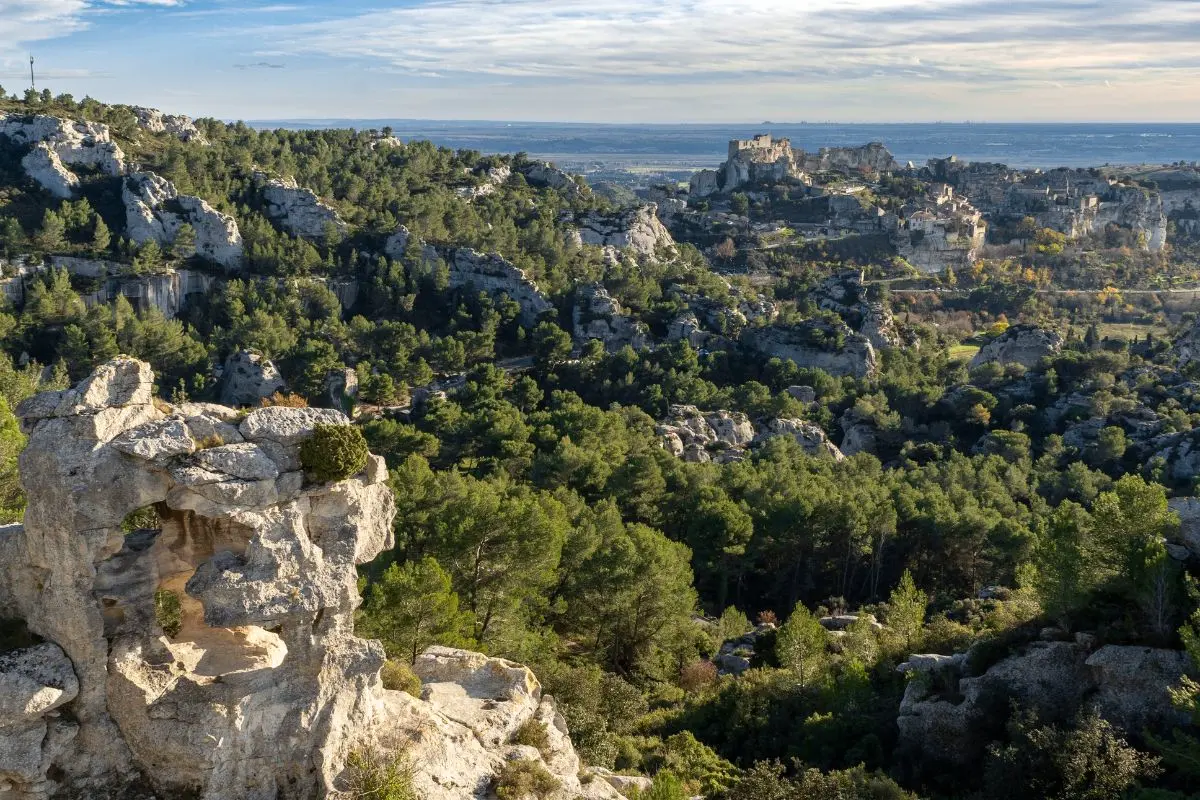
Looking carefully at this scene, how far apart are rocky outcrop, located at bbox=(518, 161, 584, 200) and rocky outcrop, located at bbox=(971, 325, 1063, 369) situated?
48.2 metres

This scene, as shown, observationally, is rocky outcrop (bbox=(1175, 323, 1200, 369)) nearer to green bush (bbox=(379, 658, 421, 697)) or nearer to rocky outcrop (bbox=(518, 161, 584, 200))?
rocky outcrop (bbox=(518, 161, 584, 200))

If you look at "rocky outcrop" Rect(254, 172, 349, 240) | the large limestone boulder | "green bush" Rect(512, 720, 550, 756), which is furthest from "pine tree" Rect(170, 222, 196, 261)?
"green bush" Rect(512, 720, 550, 756)

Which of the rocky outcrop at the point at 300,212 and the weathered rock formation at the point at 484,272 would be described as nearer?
the weathered rock formation at the point at 484,272

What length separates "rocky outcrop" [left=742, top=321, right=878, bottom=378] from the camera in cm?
7212

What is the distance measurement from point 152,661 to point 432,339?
56.3m

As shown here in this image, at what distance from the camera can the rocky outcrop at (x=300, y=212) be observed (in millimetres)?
80375

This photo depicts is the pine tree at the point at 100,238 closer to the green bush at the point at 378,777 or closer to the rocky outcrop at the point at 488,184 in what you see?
the rocky outcrop at the point at 488,184

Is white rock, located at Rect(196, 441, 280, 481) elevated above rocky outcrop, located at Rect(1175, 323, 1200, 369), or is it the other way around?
white rock, located at Rect(196, 441, 280, 481)

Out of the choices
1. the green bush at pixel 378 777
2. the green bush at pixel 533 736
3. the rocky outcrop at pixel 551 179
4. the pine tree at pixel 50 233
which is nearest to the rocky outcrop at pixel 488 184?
the rocky outcrop at pixel 551 179

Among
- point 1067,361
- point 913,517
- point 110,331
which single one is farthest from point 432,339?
point 1067,361

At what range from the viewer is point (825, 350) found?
237 ft

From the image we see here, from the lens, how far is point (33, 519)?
14.2m

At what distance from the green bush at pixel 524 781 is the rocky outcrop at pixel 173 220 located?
6820cm

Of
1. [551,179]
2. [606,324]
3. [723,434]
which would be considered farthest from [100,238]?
[551,179]
